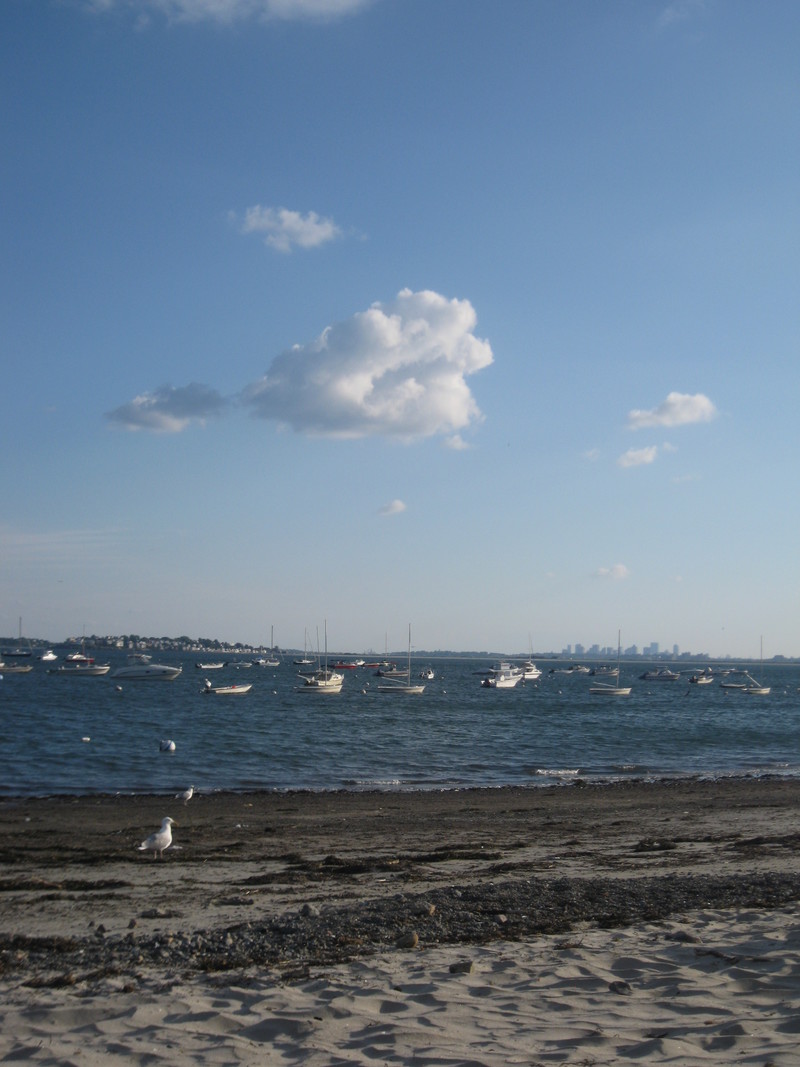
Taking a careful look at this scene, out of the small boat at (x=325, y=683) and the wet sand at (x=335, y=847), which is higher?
the wet sand at (x=335, y=847)

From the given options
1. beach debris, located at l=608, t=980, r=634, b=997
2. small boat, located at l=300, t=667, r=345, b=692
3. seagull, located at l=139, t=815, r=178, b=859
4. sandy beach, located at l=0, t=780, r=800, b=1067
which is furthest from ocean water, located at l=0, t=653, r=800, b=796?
beach debris, located at l=608, t=980, r=634, b=997

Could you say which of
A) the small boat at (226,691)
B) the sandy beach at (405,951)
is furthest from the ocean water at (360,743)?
the sandy beach at (405,951)

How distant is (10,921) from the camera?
34.1ft

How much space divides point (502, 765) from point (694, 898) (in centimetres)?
2588

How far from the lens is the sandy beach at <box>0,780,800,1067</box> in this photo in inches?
245

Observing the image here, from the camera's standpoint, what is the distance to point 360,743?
43312mm

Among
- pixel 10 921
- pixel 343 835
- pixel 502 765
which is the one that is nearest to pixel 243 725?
pixel 502 765

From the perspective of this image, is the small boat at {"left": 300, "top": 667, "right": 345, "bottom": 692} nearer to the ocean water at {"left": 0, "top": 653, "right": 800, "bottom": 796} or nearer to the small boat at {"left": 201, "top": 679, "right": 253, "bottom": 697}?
the small boat at {"left": 201, "top": 679, "right": 253, "bottom": 697}

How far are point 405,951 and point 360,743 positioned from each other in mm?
35581

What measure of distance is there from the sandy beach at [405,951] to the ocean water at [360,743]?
576 inches

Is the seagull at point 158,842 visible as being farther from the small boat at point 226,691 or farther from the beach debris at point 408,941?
the small boat at point 226,691

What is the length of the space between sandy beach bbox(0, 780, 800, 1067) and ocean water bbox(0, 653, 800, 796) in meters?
14.6

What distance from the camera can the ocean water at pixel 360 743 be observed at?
31.0 meters

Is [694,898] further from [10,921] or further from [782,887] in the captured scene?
[10,921]
